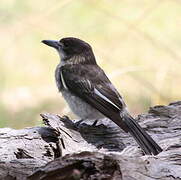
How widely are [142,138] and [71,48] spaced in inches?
73.5

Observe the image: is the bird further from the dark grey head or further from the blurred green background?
the blurred green background

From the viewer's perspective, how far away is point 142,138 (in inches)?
198

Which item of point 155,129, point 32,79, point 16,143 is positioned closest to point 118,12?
point 32,79

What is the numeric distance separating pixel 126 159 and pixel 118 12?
6541mm

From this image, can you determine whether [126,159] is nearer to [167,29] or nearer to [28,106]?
[28,106]

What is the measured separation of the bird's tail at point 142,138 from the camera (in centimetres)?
484

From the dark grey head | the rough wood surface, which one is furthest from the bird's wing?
the dark grey head

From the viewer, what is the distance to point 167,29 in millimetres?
9945

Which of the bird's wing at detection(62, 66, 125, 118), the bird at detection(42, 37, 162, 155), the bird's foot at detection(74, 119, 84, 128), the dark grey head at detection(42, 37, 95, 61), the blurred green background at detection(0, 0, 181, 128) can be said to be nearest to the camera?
the bird's foot at detection(74, 119, 84, 128)

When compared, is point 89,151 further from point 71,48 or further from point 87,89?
point 71,48

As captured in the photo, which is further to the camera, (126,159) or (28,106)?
(28,106)

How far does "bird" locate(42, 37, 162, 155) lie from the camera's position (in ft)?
18.5

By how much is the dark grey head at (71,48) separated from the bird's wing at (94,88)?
0.77ft

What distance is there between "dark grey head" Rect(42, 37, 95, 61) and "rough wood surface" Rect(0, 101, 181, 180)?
977mm
